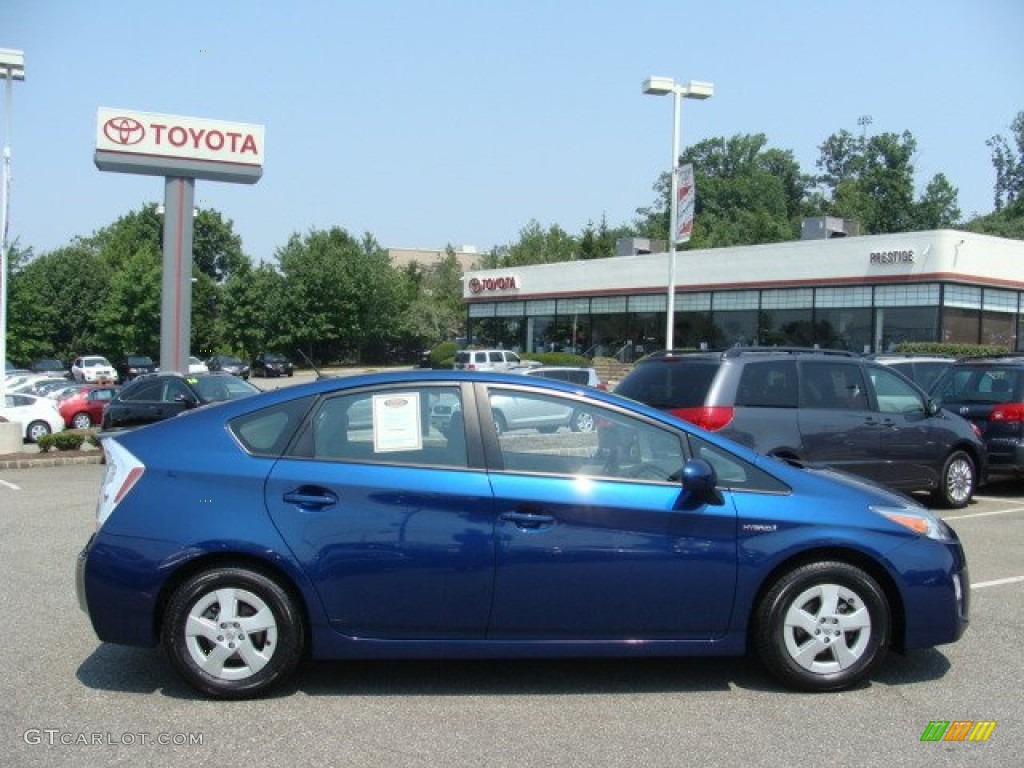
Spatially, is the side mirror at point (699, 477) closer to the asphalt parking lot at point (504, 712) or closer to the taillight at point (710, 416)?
the asphalt parking lot at point (504, 712)

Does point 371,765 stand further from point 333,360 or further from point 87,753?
point 333,360

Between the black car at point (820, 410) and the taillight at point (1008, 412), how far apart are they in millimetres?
1228

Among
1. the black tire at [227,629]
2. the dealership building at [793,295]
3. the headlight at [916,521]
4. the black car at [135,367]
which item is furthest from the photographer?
the black car at [135,367]

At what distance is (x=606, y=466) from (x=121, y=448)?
2526mm

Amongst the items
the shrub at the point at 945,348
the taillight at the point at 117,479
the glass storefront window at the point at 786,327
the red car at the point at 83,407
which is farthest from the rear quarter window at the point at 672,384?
the glass storefront window at the point at 786,327

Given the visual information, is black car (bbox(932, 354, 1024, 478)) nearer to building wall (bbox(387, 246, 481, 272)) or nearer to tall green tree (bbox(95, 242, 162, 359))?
tall green tree (bbox(95, 242, 162, 359))

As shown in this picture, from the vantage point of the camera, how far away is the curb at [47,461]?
53.7ft

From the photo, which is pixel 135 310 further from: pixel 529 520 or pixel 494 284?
pixel 529 520

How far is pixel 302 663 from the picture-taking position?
549cm

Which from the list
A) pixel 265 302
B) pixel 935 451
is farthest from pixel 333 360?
pixel 935 451

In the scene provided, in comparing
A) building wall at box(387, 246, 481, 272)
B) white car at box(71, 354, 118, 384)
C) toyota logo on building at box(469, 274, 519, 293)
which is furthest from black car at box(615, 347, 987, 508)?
building wall at box(387, 246, 481, 272)

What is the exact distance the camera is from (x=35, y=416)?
2469cm

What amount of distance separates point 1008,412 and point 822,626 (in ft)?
28.4

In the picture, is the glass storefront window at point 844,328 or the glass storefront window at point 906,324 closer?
the glass storefront window at point 906,324
